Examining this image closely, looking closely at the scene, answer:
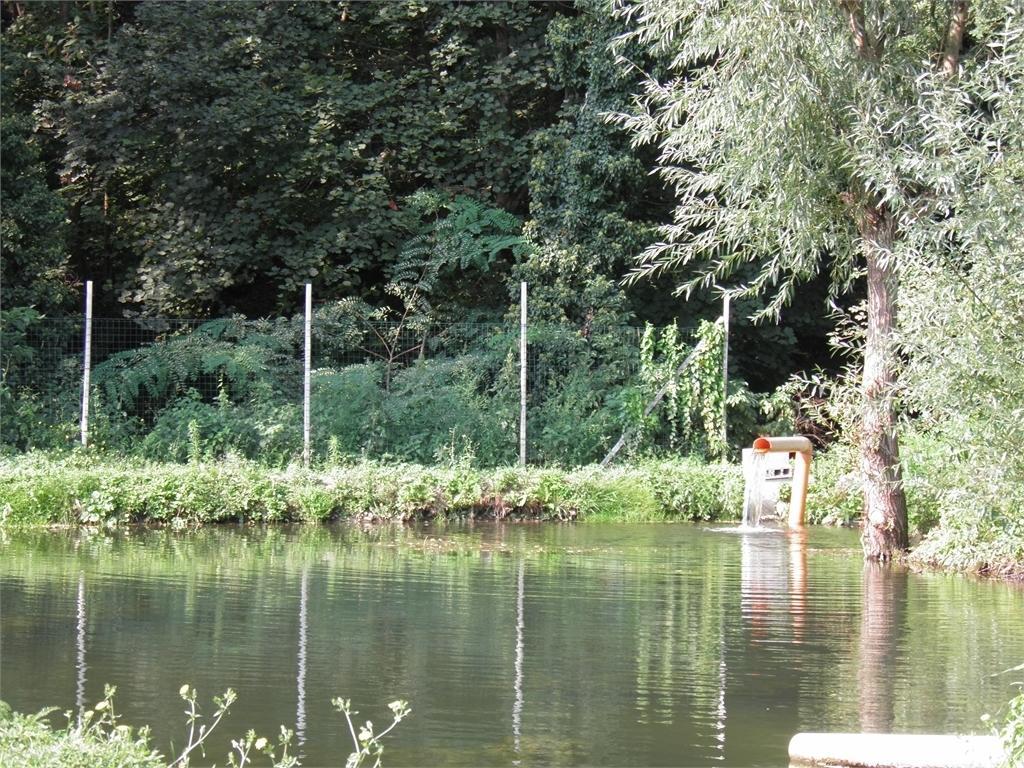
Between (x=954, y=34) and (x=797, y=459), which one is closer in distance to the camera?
(x=954, y=34)

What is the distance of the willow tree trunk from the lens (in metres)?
11.8

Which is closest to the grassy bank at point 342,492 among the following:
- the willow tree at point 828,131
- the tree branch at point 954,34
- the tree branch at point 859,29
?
the willow tree at point 828,131

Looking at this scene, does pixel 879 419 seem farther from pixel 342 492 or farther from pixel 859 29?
pixel 342 492

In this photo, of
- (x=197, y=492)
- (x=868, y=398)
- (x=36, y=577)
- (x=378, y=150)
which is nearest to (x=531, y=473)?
(x=197, y=492)

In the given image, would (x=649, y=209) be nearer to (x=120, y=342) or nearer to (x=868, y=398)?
(x=120, y=342)

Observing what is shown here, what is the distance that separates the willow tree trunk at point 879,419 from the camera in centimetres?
1183

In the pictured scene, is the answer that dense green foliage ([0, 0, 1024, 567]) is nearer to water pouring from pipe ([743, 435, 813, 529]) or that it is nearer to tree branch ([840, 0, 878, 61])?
tree branch ([840, 0, 878, 61])

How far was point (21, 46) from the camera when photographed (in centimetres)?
2200

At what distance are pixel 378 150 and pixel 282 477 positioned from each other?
9.56m

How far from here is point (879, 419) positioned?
12078 millimetres

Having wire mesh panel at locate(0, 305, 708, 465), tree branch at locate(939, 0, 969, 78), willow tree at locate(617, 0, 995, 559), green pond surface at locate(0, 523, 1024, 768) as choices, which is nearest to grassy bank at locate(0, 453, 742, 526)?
green pond surface at locate(0, 523, 1024, 768)

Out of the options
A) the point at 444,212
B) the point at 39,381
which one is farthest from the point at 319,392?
the point at 444,212

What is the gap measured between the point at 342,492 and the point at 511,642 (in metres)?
6.79

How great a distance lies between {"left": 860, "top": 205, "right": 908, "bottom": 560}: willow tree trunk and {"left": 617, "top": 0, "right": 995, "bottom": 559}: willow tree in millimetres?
12
